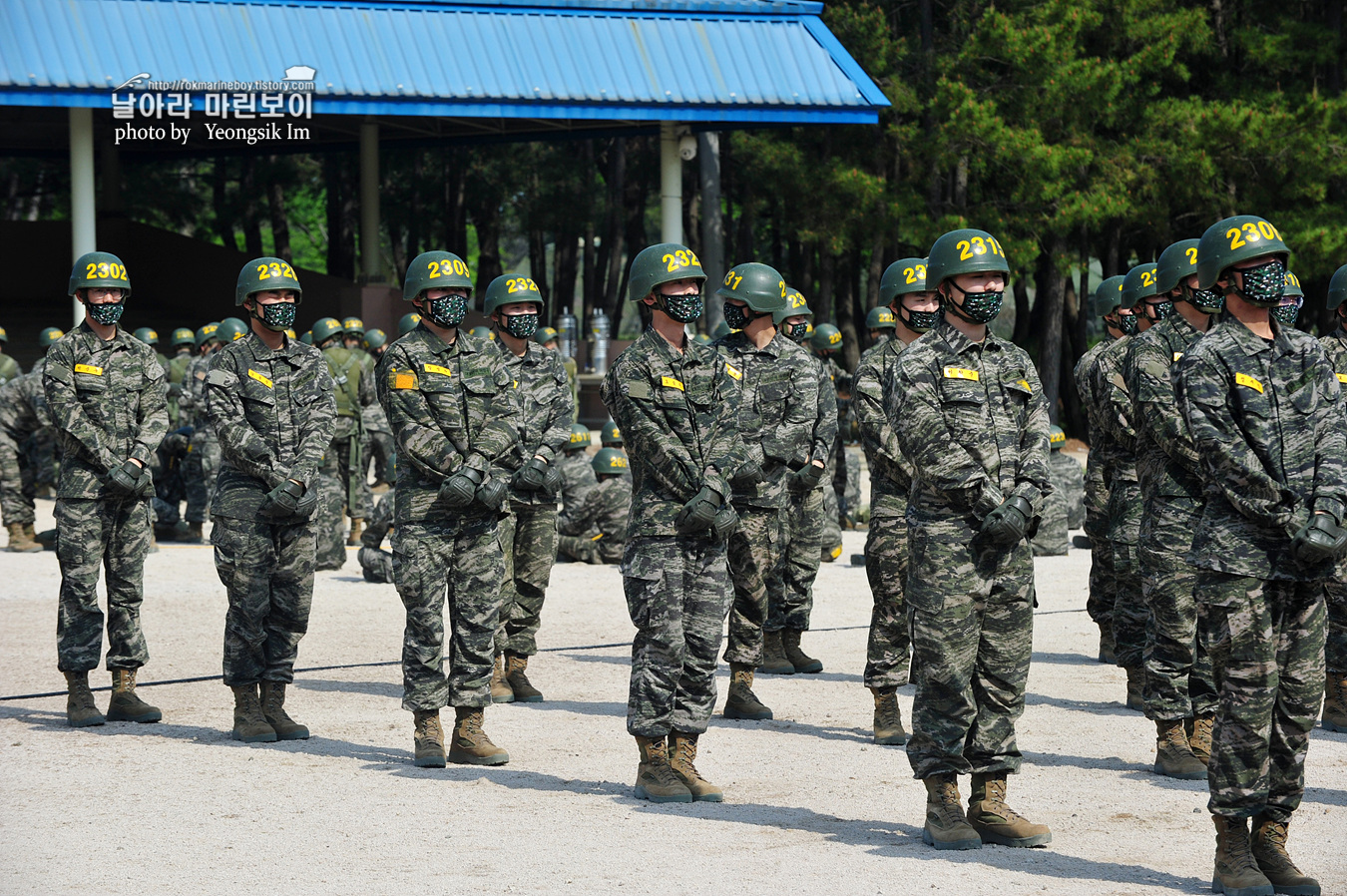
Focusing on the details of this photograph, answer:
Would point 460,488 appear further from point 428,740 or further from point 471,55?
point 471,55

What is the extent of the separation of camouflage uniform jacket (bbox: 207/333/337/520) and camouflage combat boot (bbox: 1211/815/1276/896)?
487cm

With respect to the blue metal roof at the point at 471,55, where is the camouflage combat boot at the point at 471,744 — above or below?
below

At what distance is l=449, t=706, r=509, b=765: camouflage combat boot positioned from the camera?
8.04 metres

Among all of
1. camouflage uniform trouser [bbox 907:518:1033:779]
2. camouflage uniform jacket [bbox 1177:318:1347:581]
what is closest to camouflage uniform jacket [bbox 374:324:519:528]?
camouflage uniform trouser [bbox 907:518:1033:779]

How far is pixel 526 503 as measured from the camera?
32.0 ft

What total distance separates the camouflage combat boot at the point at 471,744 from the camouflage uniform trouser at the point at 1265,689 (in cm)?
361

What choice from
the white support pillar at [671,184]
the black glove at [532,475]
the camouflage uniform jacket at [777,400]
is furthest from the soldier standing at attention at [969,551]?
the white support pillar at [671,184]

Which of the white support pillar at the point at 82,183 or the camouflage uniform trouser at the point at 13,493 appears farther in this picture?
the white support pillar at the point at 82,183

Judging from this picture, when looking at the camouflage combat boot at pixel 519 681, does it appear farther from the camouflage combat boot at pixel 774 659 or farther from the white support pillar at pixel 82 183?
the white support pillar at pixel 82 183

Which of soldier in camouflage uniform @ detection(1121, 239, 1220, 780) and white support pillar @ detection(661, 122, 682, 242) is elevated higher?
white support pillar @ detection(661, 122, 682, 242)

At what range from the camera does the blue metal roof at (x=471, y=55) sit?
23.2 meters

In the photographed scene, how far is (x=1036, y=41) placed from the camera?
2630cm

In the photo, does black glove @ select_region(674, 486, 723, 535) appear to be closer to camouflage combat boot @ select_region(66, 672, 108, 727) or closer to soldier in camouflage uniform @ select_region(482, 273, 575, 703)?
soldier in camouflage uniform @ select_region(482, 273, 575, 703)

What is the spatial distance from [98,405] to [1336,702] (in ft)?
23.2
